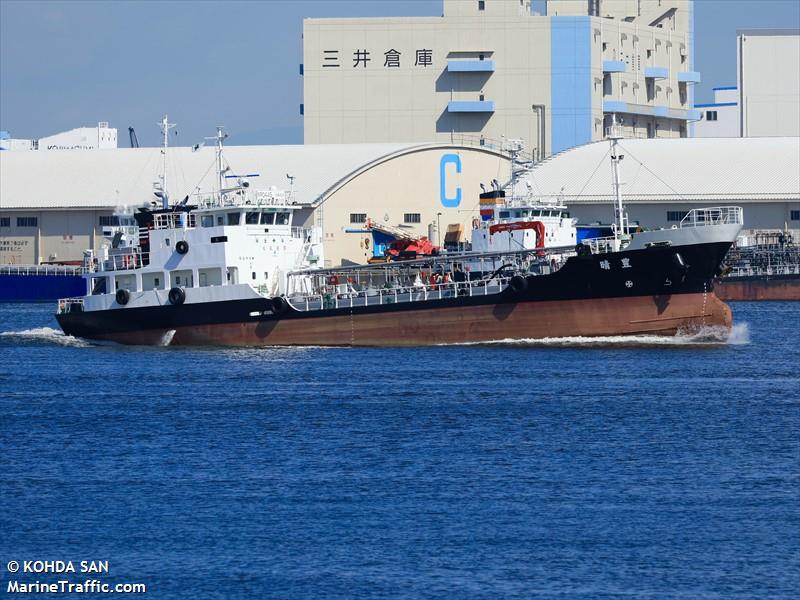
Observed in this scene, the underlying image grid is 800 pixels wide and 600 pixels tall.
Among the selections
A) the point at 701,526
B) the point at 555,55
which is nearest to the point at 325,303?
the point at 701,526

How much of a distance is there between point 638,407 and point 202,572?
19.8m

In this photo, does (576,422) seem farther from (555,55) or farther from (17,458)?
(555,55)

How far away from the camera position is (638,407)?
41.7 meters

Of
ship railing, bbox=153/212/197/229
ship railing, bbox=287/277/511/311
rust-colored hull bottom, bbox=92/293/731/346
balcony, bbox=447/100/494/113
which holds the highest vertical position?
balcony, bbox=447/100/494/113

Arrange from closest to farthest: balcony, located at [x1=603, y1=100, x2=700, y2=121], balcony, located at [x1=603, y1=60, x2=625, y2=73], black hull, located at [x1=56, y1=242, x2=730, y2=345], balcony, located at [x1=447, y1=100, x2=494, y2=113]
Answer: black hull, located at [x1=56, y1=242, x2=730, y2=345] < balcony, located at [x1=447, y1=100, x2=494, y2=113] < balcony, located at [x1=603, y1=60, x2=625, y2=73] < balcony, located at [x1=603, y1=100, x2=700, y2=121]

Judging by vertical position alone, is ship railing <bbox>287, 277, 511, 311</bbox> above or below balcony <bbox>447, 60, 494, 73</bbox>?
below

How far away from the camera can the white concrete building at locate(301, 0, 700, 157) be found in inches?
5064

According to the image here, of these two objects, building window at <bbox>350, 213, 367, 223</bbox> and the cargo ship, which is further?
building window at <bbox>350, 213, 367, 223</bbox>

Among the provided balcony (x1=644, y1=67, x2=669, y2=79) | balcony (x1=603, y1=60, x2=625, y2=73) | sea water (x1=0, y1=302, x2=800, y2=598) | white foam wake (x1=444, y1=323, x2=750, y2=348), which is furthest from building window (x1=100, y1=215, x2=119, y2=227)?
white foam wake (x1=444, y1=323, x2=750, y2=348)

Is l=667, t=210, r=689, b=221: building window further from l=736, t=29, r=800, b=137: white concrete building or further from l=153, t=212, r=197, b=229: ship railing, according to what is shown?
l=153, t=212, r=197, b=229: ship railing

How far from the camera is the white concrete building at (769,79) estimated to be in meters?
143

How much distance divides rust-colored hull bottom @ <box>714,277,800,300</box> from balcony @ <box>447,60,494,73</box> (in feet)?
125

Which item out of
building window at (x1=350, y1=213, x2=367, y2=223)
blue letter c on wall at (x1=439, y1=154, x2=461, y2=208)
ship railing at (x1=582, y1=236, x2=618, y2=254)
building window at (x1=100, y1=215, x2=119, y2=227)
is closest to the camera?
ship railing at (x1=582, y1=236, x2=618, y2=254)

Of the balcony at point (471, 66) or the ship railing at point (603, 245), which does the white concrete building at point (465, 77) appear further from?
the ship railing at point (603, 245)
